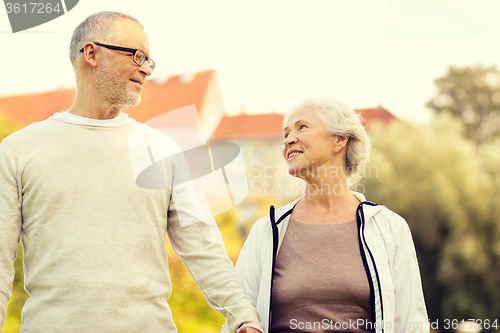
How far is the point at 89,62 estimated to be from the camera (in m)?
2.15

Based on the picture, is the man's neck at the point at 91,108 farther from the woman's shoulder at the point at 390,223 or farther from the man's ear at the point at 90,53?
the woman's shoulder at the point at 390,223

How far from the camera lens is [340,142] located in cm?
261

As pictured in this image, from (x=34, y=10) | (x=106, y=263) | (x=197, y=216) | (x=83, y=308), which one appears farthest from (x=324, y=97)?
(x=34, y=10)

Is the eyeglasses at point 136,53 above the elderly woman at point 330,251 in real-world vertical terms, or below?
above

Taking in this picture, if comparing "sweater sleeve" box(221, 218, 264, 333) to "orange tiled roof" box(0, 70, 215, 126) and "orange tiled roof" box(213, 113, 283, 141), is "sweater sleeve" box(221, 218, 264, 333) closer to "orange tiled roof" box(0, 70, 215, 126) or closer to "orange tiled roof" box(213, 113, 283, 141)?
"orange tiled roof" box(213, 113, 283, 141)

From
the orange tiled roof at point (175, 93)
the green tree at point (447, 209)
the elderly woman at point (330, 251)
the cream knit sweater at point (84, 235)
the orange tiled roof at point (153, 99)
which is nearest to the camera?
the cream knit sweater at point (84, 235)

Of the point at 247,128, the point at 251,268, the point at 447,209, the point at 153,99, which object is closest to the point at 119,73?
the point at 251,268

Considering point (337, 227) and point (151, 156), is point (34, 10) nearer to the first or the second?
point (151, 156)

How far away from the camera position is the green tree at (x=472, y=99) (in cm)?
2261

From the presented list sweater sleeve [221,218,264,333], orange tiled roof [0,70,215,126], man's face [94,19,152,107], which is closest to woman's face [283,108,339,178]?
sweater sleeve [221,218,264,333]

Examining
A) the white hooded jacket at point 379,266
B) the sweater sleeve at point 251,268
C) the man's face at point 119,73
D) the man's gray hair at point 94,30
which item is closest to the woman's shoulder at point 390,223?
the white hooded jacket at point 379,266

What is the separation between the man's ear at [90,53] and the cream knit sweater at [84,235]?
26 cm

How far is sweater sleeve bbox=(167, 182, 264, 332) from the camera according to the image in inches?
82.7

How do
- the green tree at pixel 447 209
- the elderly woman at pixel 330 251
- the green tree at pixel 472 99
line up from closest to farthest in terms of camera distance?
the elderly woman at pixel 330 251 → the green tree at pixel 447 209 → the green tree at pixel 472 99
